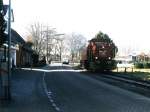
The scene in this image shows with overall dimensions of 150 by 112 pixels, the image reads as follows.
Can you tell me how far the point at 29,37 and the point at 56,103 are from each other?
96662 millimetres

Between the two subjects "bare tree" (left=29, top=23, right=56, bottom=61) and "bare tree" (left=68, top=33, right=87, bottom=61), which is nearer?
"bare tree" (left=29, top=23, right=56, bottom=61)

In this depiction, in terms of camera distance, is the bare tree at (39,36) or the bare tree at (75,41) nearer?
the bare tree at (39,36)

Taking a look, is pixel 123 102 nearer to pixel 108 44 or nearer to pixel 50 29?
pixel 108 44

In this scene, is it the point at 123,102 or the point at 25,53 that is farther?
the point at 25,53

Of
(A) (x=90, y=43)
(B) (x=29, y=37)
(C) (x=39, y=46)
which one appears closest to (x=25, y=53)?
(C) (x=39, y=46)

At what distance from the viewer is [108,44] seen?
191ft

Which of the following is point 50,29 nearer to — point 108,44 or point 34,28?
point 34,28

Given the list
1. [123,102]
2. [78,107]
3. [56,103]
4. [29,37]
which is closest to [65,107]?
[78,107]

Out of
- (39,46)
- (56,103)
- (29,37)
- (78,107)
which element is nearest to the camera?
(78,107)

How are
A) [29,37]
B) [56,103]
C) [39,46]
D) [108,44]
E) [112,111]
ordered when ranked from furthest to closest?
[29,37] < [39,46] < [108,44] < [56,103] < [112,111]

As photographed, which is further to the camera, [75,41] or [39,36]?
[75,41]

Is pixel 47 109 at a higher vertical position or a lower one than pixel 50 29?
lower

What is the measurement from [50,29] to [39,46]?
1255 centimetres

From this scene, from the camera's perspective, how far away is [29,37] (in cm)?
11600
